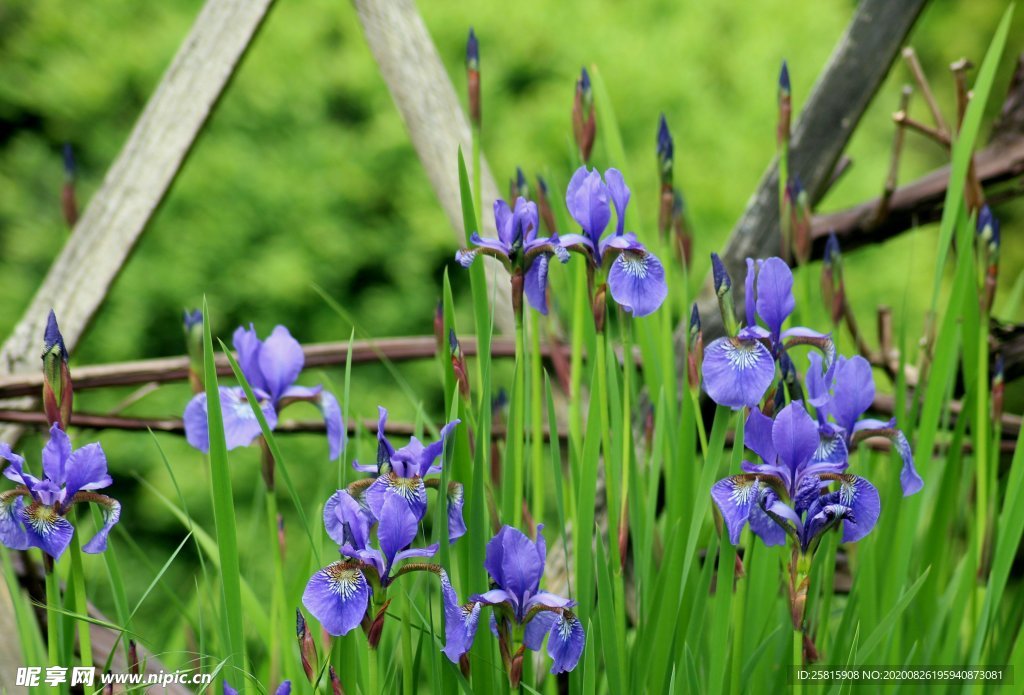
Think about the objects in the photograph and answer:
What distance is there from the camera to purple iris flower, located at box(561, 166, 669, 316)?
0.73 m

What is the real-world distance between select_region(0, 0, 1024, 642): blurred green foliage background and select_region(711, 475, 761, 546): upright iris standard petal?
1950mm

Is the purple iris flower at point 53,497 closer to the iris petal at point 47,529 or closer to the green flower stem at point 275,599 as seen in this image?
the iris petal at point 47,529

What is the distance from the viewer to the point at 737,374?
26.6 inches

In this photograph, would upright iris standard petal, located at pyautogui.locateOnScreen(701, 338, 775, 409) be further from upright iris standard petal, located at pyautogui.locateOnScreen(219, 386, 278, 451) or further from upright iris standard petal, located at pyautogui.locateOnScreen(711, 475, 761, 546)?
upright iris standard petal, located at pyautogui.locateOnScreen(219, 386, 278, 451)

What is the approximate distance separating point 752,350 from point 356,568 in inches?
11.6

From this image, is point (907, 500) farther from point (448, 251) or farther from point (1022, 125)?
point (448, 251)

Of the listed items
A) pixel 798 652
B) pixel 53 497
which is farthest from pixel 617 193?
pixel 53 497

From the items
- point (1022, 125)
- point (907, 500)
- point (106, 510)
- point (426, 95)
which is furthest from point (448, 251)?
point (106, 510)

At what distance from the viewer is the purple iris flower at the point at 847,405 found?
769 mm

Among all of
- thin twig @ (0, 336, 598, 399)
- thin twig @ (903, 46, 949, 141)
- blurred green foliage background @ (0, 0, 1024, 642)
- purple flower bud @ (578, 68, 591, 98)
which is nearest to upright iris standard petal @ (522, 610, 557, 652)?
thin twig @ (0, 336, 598, 399)

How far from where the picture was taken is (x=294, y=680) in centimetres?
84

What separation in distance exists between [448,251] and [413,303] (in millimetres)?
164

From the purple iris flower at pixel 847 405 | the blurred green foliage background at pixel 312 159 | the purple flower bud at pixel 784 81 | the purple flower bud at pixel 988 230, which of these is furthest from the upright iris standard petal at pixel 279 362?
the blurred green foliage background at pixel 312 159

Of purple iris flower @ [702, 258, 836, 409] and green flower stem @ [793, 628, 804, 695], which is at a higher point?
purple iris flower @ [702, 258, 836, 409]
